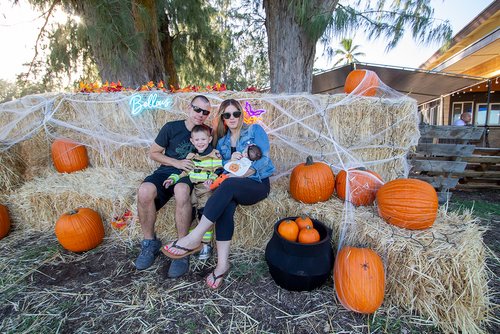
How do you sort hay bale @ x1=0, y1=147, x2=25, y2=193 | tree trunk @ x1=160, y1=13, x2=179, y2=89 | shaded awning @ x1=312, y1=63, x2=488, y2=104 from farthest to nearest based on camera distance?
tree trunk @ x1=160, y1=13, x2=179, y2=89
shaded awning @ x1=312, y1=63, x2=488, y2=104
hay bale @ x1=0, y1=147, x2=25, y2=193

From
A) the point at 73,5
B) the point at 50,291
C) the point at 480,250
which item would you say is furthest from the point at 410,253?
the point at 73,5

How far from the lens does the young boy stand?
88.0 inches

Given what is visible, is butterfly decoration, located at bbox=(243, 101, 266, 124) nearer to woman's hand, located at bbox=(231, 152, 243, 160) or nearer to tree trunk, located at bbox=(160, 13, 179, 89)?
woman's hand, located at bbox=(231, 152, 243, 160)

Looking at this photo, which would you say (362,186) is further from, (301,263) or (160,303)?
(160,303)

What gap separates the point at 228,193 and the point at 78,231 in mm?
1555

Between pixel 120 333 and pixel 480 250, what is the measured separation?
235cm

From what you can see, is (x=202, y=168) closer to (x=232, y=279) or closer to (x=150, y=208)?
(x=150, y=208)

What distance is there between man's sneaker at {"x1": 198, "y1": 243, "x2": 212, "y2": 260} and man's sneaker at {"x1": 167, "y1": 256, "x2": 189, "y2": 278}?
0.14 metres

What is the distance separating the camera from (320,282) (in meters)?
1.79

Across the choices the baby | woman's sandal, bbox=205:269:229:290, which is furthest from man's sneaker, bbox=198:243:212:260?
the baby

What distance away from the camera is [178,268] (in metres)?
2.05

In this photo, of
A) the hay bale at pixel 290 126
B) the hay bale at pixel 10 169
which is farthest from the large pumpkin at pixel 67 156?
the hay bale at pixel 10 169

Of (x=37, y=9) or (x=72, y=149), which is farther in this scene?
(x=37, y=9)

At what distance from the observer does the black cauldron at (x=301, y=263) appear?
1697 millimetres
